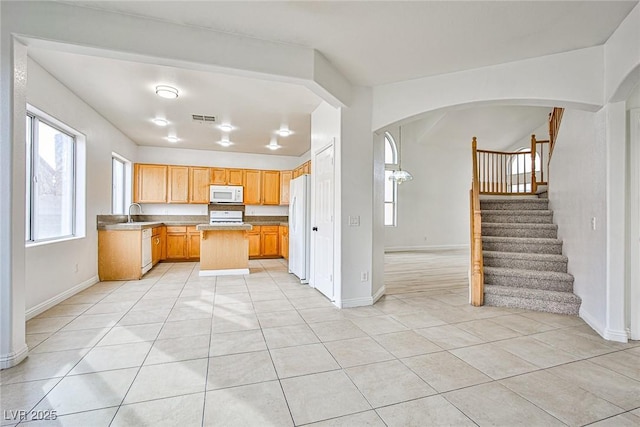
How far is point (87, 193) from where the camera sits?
4598mm

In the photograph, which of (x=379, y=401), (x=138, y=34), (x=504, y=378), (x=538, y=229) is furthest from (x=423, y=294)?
(x=138, y=34)

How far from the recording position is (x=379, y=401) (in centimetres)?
189

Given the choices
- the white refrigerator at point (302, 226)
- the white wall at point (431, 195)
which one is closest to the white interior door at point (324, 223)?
the white refrigerator at point (302, 226)

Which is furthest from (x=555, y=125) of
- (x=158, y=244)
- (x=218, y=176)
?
(x=158, y=244)

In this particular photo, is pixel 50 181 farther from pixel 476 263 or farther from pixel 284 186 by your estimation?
pixel 476 263

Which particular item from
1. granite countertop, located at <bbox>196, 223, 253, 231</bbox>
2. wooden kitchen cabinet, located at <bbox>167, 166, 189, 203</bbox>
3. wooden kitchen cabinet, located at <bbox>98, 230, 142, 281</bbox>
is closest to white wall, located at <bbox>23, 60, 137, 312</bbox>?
wooden kitchen cabinet, located at <bbox>98, 230, 142, 281</bbox>

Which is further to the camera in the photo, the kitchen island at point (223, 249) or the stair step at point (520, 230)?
the kitchen island at point (223, 249)

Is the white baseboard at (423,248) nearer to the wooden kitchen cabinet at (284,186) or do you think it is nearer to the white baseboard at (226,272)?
the wooden kitchen cabinet at (284,186)

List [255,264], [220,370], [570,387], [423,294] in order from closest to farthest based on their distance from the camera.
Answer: [570,387] < [220,370] < [423,294] < [255,264]

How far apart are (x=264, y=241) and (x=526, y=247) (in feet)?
18.0

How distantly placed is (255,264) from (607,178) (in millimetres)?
5984

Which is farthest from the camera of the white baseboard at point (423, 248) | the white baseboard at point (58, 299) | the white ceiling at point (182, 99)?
the white baseboard at point (423, 248)

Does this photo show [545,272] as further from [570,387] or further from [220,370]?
[220,370]

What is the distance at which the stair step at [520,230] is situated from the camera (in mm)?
4513
